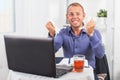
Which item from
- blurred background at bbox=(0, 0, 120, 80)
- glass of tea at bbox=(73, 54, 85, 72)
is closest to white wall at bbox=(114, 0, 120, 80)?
blurred background at bbox=(0, 0, 120, 80)

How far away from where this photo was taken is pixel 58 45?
1747mm

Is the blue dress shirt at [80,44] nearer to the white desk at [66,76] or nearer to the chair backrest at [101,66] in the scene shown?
the chair backrest at [101,66]

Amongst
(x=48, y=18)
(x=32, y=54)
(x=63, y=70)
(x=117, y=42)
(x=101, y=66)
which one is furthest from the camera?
(x=48, y=18)

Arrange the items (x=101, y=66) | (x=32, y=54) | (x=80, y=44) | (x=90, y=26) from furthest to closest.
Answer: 1. (x=101, y=66)
2. (x=80, y=44)
3. (x=90, y=26)
4. (x=32, y=54)

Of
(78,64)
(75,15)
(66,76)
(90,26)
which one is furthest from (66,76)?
(75,15)

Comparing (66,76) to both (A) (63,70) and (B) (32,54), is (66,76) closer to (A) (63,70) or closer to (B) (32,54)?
(A) (63,70)

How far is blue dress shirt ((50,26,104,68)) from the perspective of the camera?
5.34 feet

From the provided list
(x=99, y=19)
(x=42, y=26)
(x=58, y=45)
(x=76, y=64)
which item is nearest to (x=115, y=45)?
(x=99, y=19)

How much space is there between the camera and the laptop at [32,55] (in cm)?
107

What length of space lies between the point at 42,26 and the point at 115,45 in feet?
3.33

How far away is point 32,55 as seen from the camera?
44.3 inches

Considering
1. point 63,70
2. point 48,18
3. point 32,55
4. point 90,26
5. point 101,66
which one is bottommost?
point 101,66

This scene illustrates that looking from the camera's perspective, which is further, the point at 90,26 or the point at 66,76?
the point at 90,26

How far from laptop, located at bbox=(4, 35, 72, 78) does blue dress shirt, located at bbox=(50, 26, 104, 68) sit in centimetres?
47
